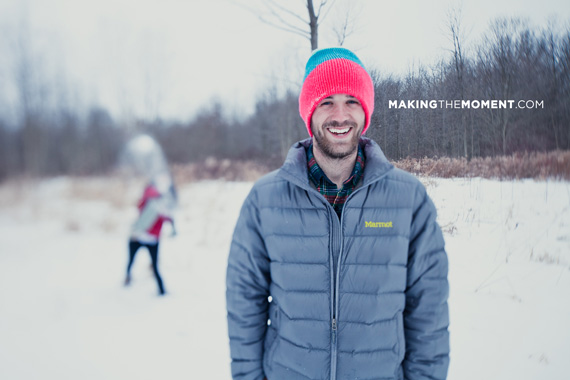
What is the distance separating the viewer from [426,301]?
3.71ft

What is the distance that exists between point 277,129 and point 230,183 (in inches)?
38.4

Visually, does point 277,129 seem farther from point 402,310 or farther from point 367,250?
point 402,310

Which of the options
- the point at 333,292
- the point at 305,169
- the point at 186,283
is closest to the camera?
the point at 333,292

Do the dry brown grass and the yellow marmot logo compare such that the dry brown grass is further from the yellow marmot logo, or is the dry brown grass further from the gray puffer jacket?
the yellow marmot logo

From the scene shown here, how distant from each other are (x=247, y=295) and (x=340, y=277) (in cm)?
42

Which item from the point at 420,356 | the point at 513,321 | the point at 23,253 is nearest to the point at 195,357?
the point at 420,356

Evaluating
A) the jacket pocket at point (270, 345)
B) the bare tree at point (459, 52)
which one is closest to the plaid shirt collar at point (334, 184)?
the jacket pocket at point (270, 345)

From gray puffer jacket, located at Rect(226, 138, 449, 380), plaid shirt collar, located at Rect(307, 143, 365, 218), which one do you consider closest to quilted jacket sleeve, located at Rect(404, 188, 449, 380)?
gray puffer jacket, located at Rect(226, 138, 449, 380)

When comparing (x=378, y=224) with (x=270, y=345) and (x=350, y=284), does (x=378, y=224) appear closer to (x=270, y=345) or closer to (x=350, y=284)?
(x=350, y=284)

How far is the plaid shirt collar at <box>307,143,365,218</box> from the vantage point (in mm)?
1280

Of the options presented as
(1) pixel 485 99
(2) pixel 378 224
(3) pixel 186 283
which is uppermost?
(1) pixel 485 99

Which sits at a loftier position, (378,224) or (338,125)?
(338,125)

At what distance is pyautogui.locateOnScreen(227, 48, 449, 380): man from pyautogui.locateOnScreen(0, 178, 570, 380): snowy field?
0.72 meters

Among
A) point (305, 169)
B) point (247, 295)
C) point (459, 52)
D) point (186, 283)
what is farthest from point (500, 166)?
point (186, 283)
